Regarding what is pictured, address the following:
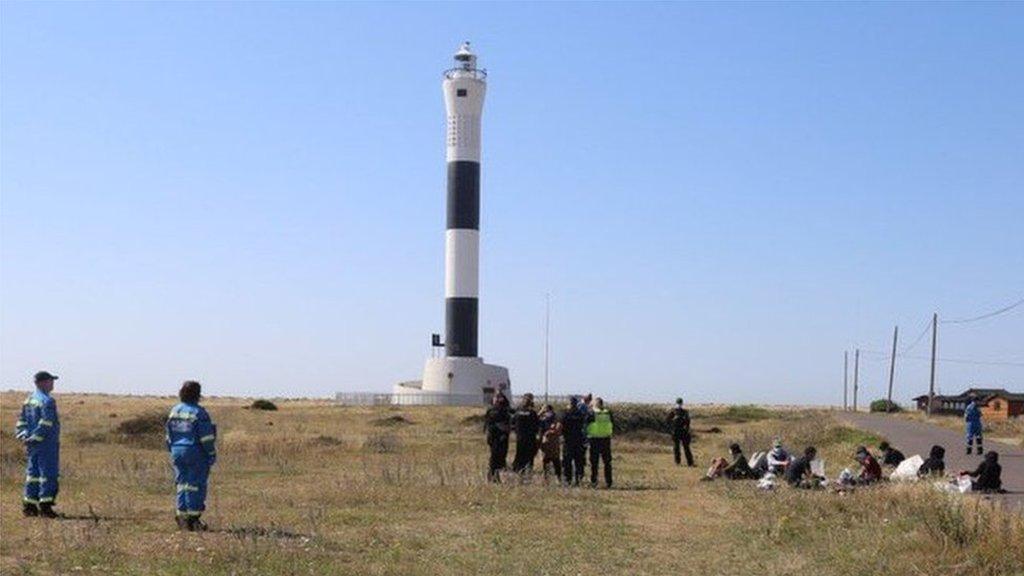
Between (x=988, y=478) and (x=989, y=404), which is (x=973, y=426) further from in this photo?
(x=989, y=404)

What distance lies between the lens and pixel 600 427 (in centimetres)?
1969

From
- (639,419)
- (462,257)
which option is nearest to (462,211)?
(462,257)

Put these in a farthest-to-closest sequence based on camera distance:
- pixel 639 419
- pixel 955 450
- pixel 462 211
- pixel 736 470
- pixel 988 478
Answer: pixel 462 211
pixel 639 419
pixel 955 450
pixel 736 470
pixel 988 478

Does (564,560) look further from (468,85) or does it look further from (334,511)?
(468,85)

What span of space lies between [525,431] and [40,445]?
27.3 ft

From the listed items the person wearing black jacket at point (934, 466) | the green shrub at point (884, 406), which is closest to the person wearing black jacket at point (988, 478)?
the person wearing black jacket at point (934, 466)

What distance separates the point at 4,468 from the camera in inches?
814

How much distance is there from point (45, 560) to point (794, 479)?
11.6 metres

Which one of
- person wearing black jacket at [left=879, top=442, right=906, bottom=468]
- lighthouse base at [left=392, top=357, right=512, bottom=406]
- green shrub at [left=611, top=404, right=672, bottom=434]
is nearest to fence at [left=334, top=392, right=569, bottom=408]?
lighthouse base at [left=392, top=357, right=512, bottom=406]

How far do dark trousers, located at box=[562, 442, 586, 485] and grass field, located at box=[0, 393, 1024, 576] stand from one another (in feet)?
2.56

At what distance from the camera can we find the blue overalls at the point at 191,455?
42.6 ft

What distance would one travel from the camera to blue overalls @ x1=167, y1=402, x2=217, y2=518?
1298cm

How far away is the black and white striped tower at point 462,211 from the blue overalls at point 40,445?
46265 mm

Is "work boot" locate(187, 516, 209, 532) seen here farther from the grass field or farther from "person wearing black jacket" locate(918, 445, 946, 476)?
"person wearing black jacket" locate(918, 445, 946, 476)
